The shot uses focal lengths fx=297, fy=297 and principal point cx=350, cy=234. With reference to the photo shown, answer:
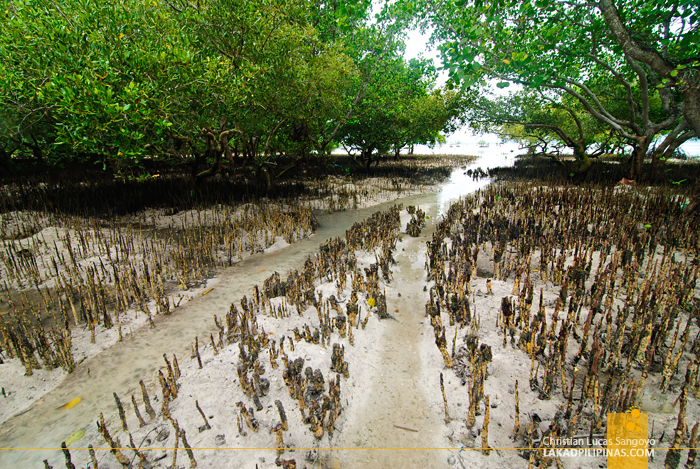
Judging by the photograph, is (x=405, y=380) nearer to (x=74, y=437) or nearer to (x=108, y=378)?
(x=74, y=437)

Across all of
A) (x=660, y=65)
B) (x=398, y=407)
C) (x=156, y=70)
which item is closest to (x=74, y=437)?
(x=398, y=407)

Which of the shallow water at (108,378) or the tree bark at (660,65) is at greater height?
the tree bark at (660,65)

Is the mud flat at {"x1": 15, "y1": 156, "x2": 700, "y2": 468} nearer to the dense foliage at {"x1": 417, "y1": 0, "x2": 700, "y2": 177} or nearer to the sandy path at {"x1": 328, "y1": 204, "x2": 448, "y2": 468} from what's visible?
the sandy path at {"x1": 328, "y1": 204, "x2": 448, "y2": 468}

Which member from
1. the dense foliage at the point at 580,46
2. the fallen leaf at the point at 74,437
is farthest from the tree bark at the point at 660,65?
the fallen leaf at the point at 74,437

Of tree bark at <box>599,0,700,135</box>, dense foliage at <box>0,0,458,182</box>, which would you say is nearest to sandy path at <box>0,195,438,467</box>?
dense foliage at <box>0,0,458,182</box>

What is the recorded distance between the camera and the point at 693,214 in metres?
5.24

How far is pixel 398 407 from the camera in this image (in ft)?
7.83

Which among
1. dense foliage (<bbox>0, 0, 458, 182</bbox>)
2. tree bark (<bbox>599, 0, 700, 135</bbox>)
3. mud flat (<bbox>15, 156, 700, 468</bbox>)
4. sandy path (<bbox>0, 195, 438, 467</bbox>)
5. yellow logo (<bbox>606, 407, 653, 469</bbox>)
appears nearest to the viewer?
yellow logo (<bbox>606, 407, 653, 469</bbox>)

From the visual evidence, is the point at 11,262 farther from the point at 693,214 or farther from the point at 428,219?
the point at 693,214

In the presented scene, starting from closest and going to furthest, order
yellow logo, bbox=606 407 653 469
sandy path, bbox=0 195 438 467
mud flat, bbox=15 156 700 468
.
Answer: yellow logo, bbox=606 407 653 469, mud flat, bbox=15 156 700 468, sandy path, bbox=0 195 438 467

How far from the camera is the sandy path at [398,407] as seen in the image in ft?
6.59

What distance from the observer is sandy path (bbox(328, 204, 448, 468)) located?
2.01 meters

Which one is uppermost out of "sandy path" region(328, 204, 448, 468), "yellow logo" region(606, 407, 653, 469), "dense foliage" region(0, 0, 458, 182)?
"dense foliage" region(0, 0, 458, 182)

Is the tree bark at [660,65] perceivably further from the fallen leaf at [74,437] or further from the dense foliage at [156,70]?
the fallen leaf at [74,437]
